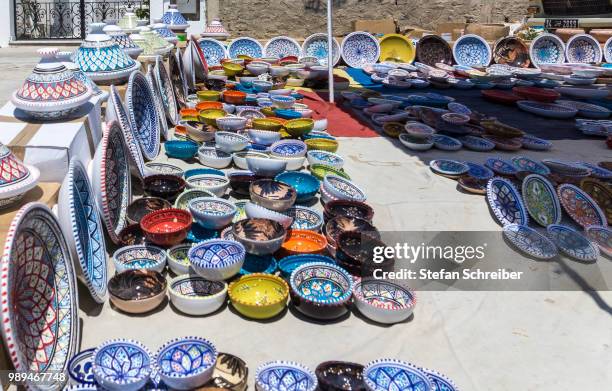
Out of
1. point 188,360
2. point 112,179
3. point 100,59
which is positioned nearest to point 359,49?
point 100,59

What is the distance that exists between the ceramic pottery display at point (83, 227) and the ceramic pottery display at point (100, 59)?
4.71ft

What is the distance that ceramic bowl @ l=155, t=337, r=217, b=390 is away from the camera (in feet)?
6.50

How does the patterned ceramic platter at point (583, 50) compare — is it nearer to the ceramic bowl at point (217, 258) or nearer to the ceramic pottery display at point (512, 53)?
the ceramic pottery display at point (512, 53)

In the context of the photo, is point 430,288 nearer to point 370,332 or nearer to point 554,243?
point 370,332

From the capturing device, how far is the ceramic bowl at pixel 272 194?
325cm

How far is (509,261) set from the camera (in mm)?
3199

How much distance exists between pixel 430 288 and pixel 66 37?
1304 cm

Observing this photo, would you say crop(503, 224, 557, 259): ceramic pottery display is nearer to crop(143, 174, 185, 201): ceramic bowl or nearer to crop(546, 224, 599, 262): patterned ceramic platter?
crop(546, 224, 599, 262): patterned ceramic platter

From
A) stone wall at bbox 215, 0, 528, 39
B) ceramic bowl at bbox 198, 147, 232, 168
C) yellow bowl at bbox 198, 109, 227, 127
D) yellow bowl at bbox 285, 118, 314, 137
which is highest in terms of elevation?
stone wall at bbox 215, 0, 528, 39

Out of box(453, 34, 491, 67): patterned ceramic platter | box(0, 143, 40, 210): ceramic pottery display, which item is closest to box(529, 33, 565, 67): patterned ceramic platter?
box(453, 34, 491, 67): patterned ceramic platter

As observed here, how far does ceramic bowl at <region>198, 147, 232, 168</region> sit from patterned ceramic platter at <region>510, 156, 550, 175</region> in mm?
2255

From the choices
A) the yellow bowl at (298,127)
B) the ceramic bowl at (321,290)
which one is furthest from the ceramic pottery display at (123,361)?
the yellow bowl at (298,127)

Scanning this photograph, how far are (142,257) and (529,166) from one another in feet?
9.99

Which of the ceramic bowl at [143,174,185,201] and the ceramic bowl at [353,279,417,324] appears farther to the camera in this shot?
the ceramic bowl at [143,174,185,201]
